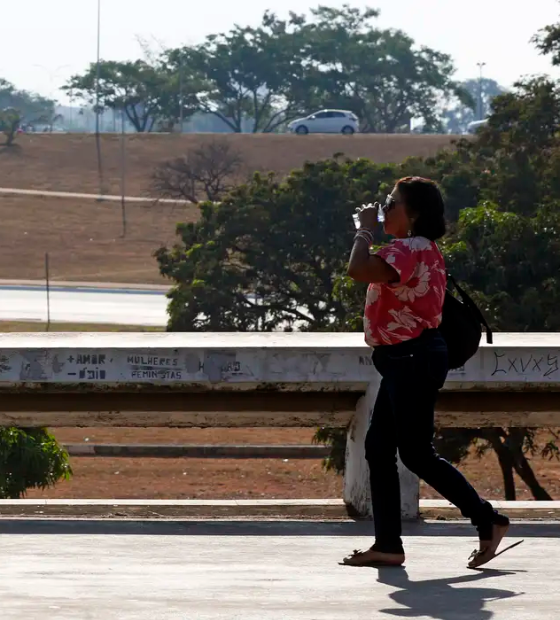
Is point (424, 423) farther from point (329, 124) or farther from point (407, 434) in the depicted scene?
point (329, 124)

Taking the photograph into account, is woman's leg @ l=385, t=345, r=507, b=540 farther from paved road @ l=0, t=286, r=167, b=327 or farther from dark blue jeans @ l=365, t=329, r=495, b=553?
paved road @ l=0, t=286, r=167, b=327

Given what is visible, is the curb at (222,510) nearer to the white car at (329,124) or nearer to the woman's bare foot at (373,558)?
the woman's bare foot at (373,558)

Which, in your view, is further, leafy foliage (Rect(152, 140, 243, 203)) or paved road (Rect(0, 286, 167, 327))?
leafy foliage (Rect(152, 140, 243, 203))

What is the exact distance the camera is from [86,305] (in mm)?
41188

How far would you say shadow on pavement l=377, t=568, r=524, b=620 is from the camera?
12.5ft

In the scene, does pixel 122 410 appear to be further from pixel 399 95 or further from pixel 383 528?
pixel 399 95

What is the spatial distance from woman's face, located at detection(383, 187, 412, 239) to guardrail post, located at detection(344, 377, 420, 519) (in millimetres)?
1092

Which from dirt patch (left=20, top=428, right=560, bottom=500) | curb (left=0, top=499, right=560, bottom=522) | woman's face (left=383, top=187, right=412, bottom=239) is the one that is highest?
woman's face (left=383, top=187, right=412, bottom=239)

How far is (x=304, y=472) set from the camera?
22375mm

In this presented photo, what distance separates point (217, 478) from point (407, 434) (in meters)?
17.5

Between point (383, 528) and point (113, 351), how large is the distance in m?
1.36

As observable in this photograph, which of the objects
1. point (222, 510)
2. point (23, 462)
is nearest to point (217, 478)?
point (23, 462)

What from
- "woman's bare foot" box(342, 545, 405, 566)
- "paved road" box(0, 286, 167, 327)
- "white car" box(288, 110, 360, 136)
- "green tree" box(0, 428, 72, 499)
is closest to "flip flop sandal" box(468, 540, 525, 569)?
"woman's bare foot" box(342, 545, 405, 566)

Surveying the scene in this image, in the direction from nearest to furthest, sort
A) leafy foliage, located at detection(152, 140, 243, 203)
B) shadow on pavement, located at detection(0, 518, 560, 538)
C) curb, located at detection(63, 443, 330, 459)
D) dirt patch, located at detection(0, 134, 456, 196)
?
shadow on pavement, located at detection(0, 518, 560, 538)
curb, located at detection(63, 443, 330, 459)
leafy foliage, located at detection(152, 140, 243, 203)
dirt patch, located at detection(0, 134, 456, 196)
